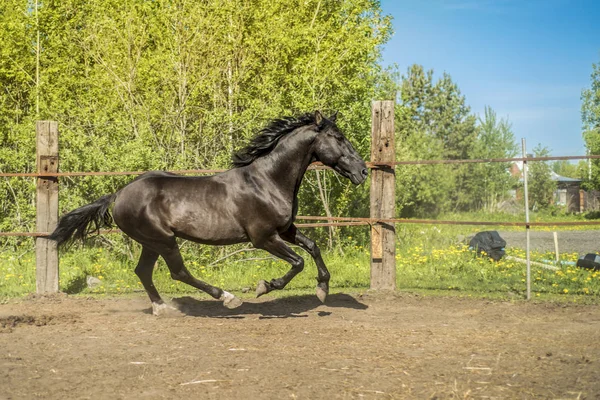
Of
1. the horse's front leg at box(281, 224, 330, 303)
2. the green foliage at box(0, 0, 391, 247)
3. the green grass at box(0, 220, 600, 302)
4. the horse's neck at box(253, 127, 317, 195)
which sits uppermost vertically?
the green foliage at box(0, 0, 391, 247)

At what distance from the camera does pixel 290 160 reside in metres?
6.70

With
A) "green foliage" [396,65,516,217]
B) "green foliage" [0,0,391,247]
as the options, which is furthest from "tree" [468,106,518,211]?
"green foliage" [0,0,391,247]

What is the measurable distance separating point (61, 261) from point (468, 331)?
7.40m

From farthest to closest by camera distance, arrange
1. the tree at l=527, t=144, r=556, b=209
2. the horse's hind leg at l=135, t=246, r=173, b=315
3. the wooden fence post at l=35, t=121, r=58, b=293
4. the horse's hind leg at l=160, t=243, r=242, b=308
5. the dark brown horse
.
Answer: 1. the tree at l=527, t=144, r=556, b=209
2. the wooden fence post at l=35, t=121, r=58, b=293
3. the horse's hind leg at l=135, t=246, r=173, b=315
4. the horse's hind leg at l=160, t=243, r=242, b=308
5. the dark brown horse

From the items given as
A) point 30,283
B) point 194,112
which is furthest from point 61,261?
point 194,112

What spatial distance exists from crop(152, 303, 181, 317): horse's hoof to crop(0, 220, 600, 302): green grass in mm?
1538

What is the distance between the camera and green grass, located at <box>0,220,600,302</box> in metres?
8.59

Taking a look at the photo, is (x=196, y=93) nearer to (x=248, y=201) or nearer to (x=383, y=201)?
(x=383, y=201)

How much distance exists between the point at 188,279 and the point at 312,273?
285 cm

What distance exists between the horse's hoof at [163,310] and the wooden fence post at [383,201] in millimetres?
2702

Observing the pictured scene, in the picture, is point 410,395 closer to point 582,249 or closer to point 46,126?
point 46,126

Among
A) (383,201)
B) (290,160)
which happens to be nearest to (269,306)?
(290,160)

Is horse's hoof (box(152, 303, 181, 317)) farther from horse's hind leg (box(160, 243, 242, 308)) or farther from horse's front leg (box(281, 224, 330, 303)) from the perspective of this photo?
horse's front leg (box(281, 224, 330, 303))

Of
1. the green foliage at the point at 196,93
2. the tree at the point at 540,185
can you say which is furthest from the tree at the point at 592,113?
the green foliage at the point at 196,93
